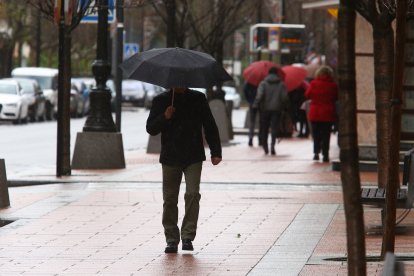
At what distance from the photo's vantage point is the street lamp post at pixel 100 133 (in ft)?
69.7

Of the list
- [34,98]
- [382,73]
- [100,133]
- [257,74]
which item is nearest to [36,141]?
[257,74]

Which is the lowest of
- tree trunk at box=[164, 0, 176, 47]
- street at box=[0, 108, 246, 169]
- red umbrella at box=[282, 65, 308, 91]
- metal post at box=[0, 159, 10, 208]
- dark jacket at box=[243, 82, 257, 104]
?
street at box=[0, 108, 246, 169]

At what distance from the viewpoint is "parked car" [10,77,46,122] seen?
153 ft

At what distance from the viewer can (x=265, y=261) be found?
35.2ft

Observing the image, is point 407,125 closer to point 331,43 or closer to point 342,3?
point 342,3

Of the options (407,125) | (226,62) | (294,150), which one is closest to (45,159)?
(294,150)

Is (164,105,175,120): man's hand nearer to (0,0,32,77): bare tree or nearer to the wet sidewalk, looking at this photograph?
the wet sidewalk

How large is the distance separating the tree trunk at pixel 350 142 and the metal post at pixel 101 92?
14.4 meters

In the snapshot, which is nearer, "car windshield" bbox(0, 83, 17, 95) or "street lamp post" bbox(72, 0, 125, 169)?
"street lamp post" bbox(72, 0, 125, 169)

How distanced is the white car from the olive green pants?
32147mm

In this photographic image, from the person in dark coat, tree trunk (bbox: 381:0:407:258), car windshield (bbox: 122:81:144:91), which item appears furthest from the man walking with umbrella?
Result: car windshield (bbox: 122:81:144:91)

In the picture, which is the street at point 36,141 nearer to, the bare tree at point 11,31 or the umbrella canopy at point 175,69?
the umbrella canopy at point 175,69

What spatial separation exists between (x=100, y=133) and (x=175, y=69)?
972cm

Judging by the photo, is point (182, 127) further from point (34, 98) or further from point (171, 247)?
point (34, 98)
